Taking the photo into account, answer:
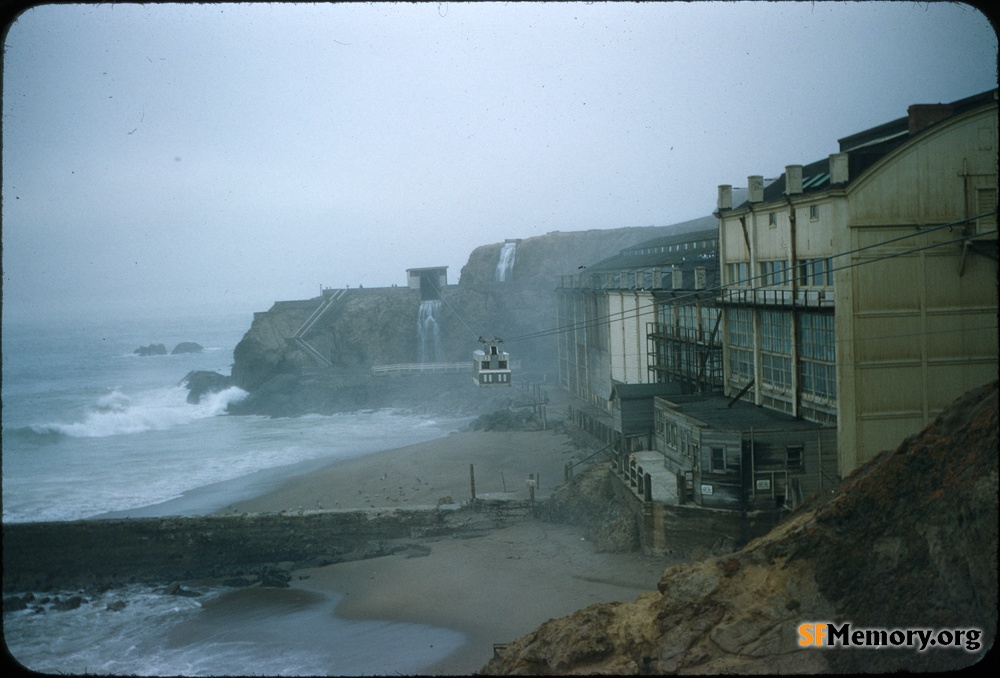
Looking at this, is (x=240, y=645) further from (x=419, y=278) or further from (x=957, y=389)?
(x=419, y=278)

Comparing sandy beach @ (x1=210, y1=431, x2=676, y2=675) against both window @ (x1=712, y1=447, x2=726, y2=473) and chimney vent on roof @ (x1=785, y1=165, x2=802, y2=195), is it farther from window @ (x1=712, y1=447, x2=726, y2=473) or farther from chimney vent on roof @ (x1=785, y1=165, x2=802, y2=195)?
chimney vent on roof @ (x1=785, y1=165, x2=802, y2=195)

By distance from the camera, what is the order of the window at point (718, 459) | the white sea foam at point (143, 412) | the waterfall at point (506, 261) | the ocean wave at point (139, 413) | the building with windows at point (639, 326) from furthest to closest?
1. the waterfall at point (506, 261)
2. the white sea foam at point (143, 412)
3. the ocean wave at point (139, 413)
4. the building with windows at point (639, 326)
5. the window at point (718, 459)

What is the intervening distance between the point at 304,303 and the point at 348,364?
709 cm

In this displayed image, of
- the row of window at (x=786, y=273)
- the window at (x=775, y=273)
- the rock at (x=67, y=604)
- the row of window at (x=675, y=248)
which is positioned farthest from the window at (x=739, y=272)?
the rock at (x=67, y=604)

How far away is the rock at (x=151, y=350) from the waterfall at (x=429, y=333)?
1873 inches

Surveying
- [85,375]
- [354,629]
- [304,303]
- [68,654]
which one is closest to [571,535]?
[354,629]

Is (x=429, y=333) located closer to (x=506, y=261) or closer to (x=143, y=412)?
(x=506, y=261)

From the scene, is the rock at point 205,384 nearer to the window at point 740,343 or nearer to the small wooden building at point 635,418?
the small wooden building at point 635,418

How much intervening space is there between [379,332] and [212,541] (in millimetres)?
34954

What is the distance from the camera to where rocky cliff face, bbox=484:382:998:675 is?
6.29 meters

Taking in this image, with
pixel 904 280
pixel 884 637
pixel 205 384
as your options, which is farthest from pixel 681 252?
pixel 205 384

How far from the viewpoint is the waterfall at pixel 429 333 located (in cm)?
5212

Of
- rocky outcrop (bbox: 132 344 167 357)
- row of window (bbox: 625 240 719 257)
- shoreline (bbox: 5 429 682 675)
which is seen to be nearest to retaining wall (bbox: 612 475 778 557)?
shoreline (bbox: 5 429 682 675)

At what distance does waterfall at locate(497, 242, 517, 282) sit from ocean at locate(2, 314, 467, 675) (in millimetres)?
18697
